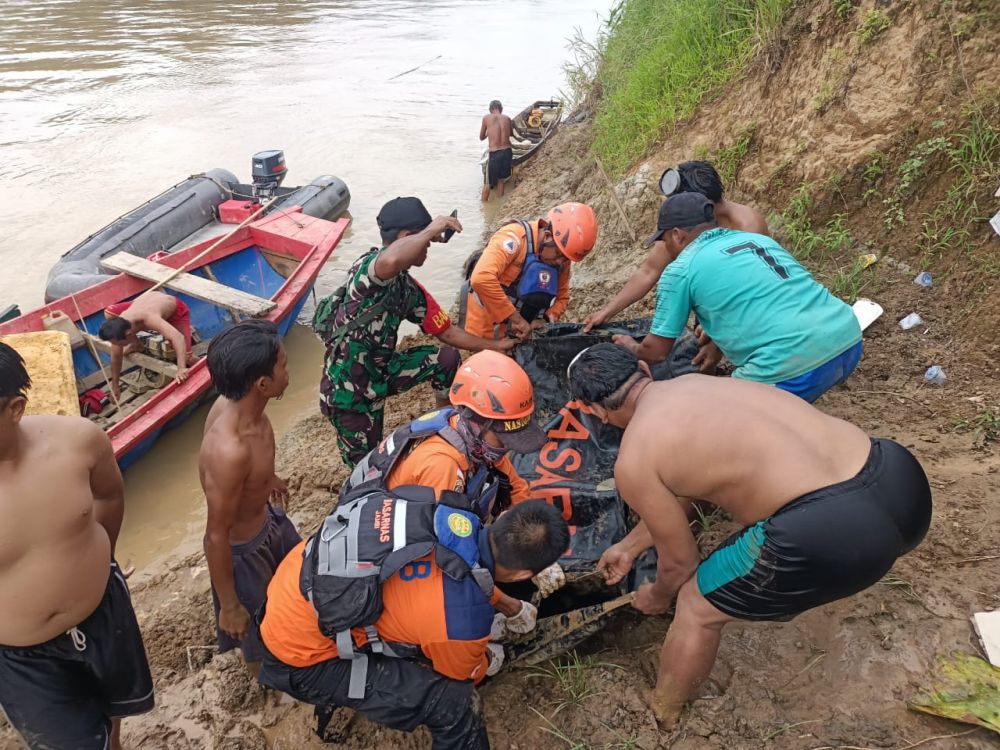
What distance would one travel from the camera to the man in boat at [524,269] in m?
3.86

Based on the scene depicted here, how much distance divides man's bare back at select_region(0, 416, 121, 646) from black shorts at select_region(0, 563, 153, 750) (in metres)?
0.08

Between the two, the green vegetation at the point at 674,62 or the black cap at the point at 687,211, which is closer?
the black cap at the point at 687,211

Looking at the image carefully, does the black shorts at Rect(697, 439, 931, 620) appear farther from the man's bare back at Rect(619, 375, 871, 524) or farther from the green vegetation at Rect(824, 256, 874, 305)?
the green vegetation at Rect(824, 256, 874, 305)

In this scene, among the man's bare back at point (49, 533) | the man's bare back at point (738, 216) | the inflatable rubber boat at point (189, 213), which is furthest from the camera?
the inflatable rubber boat at point (189, 213)

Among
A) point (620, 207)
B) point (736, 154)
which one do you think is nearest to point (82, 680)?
point (736, 154)

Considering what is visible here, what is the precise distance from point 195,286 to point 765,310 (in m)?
5.08

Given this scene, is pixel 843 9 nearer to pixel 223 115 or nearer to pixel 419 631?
pixel 419 631

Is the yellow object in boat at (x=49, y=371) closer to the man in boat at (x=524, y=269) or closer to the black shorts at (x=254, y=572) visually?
the black shorts at (x=254, y=572)

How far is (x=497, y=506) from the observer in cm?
292

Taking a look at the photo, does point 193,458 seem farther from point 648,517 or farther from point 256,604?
point 648,517

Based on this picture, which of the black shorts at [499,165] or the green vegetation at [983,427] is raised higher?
the green vegetation at [983,427]

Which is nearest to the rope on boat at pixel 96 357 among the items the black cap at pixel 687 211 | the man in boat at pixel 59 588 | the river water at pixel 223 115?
the river water at pixel 223 115

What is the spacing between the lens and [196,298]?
20.5 ft

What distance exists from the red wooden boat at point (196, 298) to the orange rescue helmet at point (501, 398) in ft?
10.7
